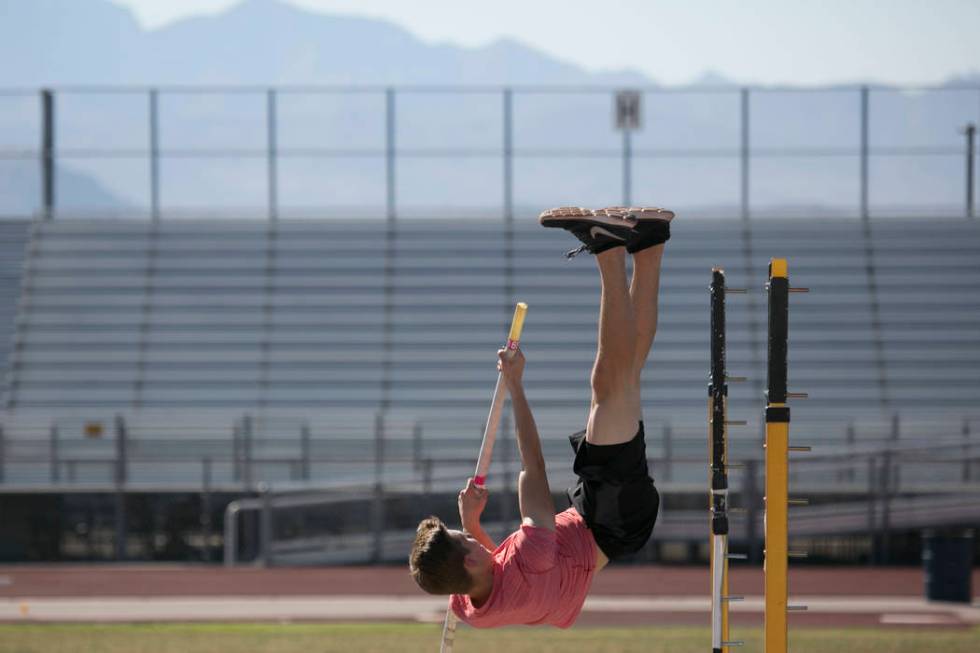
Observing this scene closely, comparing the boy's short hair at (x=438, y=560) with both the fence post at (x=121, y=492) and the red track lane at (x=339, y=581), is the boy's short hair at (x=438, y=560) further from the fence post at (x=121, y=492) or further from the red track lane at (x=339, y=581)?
the fence post at (x=121, y=492)

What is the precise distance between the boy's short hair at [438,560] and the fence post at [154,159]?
2057 cm

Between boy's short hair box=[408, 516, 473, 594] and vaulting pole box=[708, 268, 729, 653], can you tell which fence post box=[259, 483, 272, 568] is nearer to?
vaulting pole box=[708, 268, 729, 653]

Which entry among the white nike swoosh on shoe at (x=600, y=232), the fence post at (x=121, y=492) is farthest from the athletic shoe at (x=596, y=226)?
the fence post at (x=121, y=492)

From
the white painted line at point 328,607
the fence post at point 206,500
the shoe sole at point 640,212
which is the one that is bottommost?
the white painted line at point 328,607

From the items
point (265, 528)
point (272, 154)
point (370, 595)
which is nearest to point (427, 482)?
point (265, 528)

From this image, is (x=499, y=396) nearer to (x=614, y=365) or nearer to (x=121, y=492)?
(x=614, y=365)

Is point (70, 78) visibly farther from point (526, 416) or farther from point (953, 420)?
point (526, 416)

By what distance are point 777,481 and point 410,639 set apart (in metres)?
5.88

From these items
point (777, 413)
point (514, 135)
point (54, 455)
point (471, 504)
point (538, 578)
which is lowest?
point (54, 455)

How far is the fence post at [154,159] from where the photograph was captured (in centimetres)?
2517

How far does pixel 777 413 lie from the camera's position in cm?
570

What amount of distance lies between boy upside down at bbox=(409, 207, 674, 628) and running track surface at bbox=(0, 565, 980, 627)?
21.8 feet

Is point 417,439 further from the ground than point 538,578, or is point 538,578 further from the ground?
point 538,578

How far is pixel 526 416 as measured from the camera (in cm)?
563
